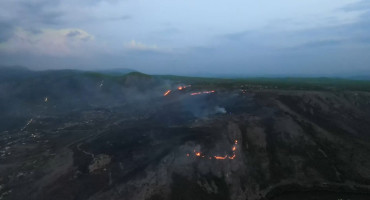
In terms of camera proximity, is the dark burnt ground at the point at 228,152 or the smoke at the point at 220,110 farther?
the smoke at the point at 220,110

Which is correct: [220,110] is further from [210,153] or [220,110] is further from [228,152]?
[210,153]

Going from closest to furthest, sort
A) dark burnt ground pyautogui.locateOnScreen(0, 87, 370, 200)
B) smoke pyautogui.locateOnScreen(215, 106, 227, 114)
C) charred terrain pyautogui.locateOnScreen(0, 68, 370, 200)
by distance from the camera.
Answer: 1. charred terrain pyautogui.locateOnScreen(0, 68, 370, 200)
2. dark burnt ground pyautogui.locateOnScreen(0, 87, 370, 200)
3. smoke pyautogui.locateOnScreen(215, 106, 227, 114)

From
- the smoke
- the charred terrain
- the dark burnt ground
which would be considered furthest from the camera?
the smoke

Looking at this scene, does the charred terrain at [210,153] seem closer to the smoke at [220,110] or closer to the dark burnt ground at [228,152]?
the dark burnt ground at [228,152]

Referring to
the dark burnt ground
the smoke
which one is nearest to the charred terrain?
the dark burnt ground

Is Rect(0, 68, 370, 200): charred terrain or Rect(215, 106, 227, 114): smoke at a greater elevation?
Rect(215, 106, 227, 114): smoke

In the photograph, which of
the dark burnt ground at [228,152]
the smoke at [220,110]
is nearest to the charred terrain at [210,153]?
the dark burnt ground at [228,152]

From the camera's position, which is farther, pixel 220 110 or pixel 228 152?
pixel 220 110

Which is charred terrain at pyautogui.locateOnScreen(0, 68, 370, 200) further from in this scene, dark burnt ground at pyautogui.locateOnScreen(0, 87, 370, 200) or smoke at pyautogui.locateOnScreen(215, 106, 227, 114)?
smoke at pyautogui.locateOnScreen(215, 106, 227, 114)

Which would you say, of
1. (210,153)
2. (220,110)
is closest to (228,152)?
(210,153)

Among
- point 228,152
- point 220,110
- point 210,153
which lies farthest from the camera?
point 220,110
